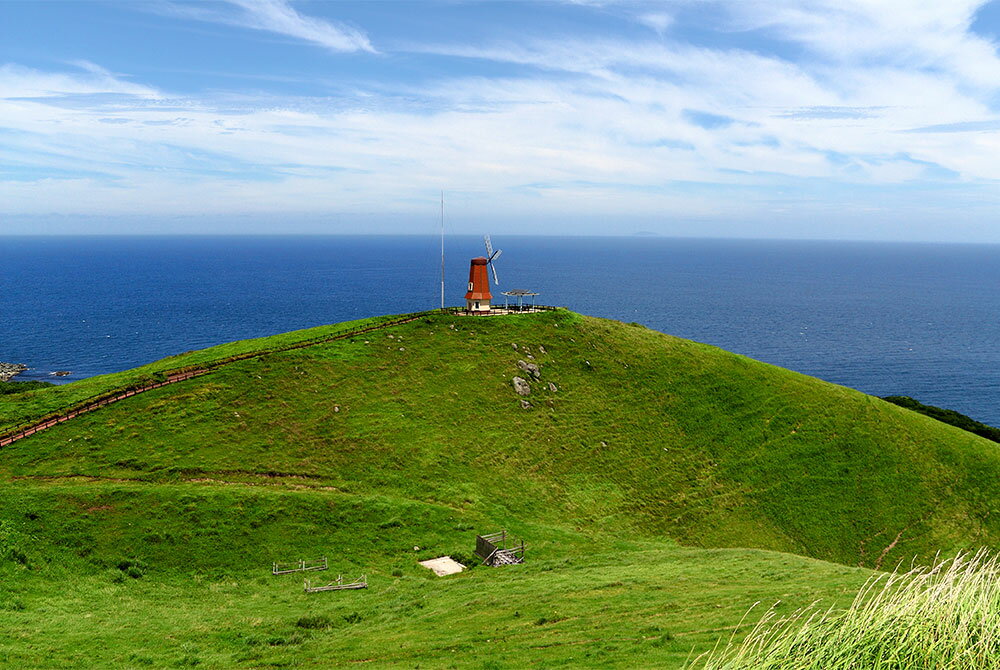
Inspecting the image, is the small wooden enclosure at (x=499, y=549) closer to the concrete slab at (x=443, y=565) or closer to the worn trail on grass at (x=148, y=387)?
the concrete slab at (x=443, y=565)

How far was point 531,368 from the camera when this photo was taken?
6962 cm

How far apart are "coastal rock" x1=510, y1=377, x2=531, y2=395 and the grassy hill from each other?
3.75 ft

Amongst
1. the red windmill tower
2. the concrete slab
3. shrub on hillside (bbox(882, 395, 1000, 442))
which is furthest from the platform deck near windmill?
shrub on hillside (bbox(882, 395, 1000, 442))

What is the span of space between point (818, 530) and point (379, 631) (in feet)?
141

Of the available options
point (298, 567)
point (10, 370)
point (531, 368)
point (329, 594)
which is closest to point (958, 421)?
point (531, 368)

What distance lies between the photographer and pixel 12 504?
3934cm

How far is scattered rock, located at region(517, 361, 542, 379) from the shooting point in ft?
226

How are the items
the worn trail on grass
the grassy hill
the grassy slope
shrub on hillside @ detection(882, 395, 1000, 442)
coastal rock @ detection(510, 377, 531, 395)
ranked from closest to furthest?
the grassy hill, the worn trail on grass, the grassy slope, coastal rock @ detection(510, 377, 531, 395), shrub on hillside @ detection(882, 395, 1000, 442)

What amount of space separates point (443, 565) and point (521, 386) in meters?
27.6

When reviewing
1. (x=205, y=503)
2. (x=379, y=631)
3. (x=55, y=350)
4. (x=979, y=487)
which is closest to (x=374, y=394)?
(x=205, y=503)

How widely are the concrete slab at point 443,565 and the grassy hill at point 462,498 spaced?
102cm

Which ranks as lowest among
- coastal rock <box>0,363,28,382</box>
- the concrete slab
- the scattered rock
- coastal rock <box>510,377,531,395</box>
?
coastal rock <box>0,363,28,382</box>

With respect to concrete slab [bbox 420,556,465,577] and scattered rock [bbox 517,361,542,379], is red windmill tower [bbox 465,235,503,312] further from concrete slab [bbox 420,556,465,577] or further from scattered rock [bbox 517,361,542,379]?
concrete slab [bbox 420,556,465,577]

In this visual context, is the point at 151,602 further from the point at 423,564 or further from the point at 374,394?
the point at 374,394
